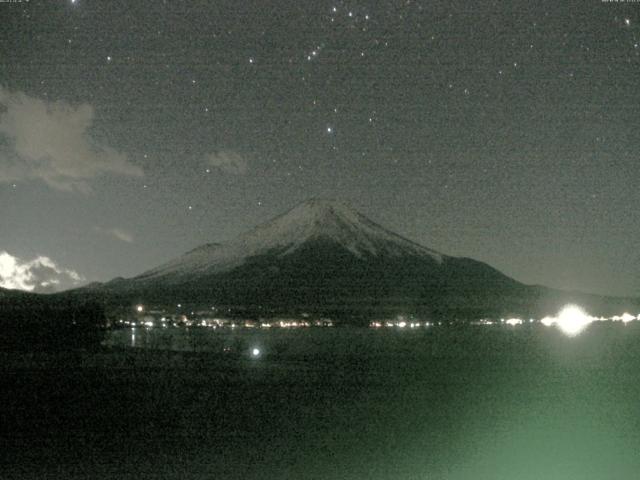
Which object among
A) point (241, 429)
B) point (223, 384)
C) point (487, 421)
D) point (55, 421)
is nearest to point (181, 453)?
point (241, 429)

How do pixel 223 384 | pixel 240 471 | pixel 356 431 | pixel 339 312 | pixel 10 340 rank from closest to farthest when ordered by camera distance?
1. pixel 240 471
2. pixel 356 431
3. pixel 223 384
4. pixel 10 340
5. pixel 339 312

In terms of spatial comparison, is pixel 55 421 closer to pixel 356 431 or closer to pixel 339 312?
pixel 356 431

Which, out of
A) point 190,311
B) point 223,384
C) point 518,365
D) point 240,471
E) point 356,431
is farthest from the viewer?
point 190,311

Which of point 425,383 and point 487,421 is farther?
point 425,383

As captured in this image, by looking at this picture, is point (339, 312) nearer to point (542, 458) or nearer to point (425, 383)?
point (425, 383)

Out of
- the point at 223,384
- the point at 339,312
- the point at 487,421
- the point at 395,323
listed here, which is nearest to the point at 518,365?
the point at 223,384

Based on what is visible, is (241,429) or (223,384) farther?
(223,384)
